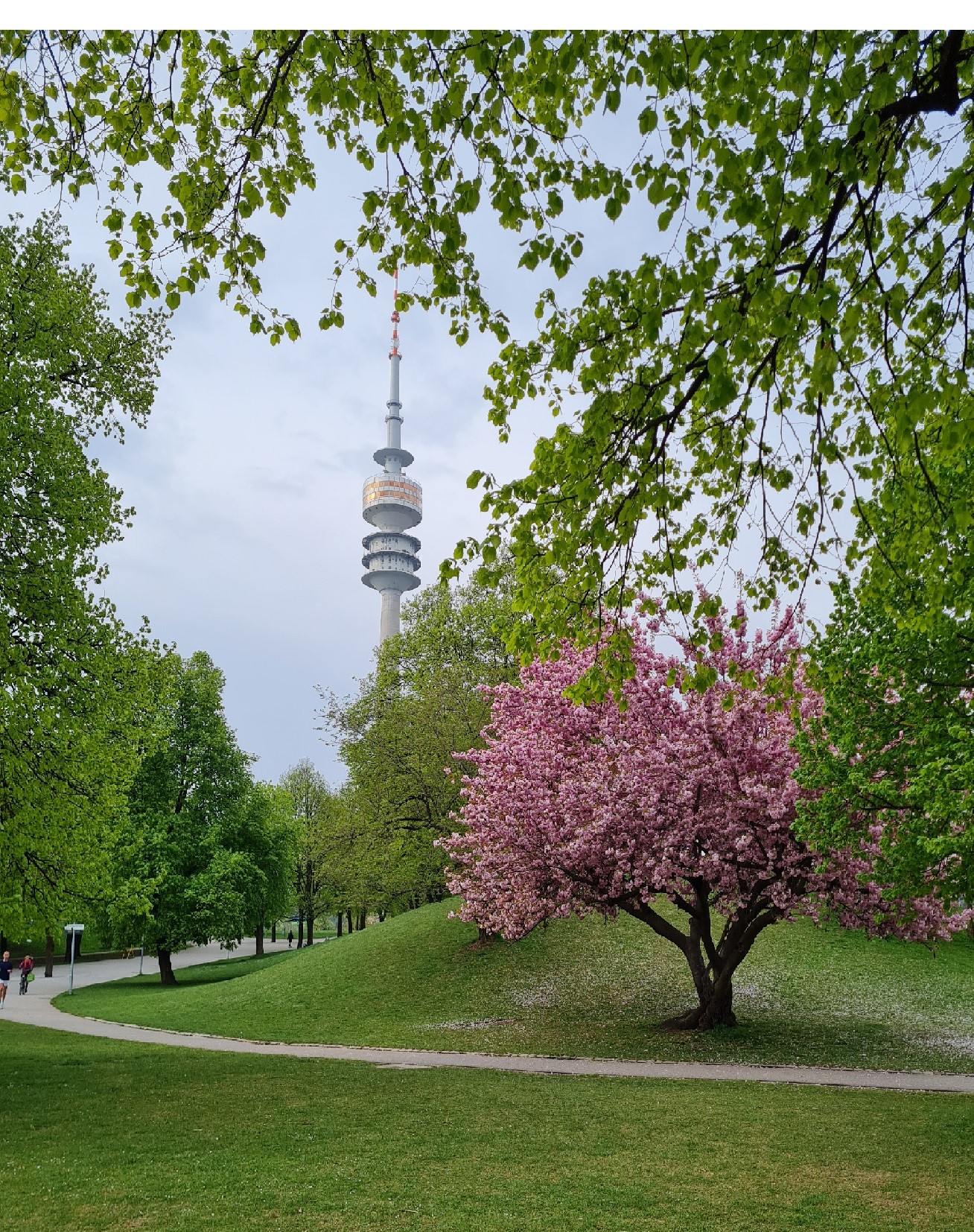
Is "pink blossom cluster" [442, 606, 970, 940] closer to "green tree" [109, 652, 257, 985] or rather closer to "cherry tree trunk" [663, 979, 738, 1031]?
"cherry tree trunk" [663, 979, 738, 1031]

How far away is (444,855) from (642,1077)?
16.0 metres

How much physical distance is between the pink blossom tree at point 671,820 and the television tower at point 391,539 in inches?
5821

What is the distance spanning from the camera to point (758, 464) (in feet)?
27.6

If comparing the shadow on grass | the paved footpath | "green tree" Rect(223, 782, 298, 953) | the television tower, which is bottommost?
the shadow on grass

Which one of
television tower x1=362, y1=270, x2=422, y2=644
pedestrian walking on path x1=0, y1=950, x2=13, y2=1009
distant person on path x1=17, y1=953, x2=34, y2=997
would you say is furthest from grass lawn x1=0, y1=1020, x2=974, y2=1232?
television tower x1=362, y1=270, x2=422, y2=644

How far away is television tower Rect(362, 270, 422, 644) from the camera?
171 metres

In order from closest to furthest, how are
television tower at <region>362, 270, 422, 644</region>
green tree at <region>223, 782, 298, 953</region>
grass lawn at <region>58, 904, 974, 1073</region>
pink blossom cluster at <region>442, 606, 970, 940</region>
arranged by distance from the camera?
pink blossom cluster at <region>442, 606, 970, 940</region>
grass lawn at <region>58, 904, 974, 1073</region>
green tree at <region>223, 782, 298, 953</region>
television tower at <region>362, 270, 422, 644</region>

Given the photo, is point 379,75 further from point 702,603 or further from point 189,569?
point 189,569

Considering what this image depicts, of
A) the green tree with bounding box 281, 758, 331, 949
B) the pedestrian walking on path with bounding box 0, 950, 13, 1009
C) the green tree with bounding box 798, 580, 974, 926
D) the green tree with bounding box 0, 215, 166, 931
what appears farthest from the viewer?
the green tree with bounding box 281, 758, 331, 949

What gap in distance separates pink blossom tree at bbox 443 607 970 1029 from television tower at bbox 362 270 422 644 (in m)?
148

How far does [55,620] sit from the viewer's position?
1603 centimetres

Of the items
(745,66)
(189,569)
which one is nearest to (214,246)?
(745,66)

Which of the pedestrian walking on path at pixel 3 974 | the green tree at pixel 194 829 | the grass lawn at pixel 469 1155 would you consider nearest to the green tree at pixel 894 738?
the grass lawn at pixel 469 1155

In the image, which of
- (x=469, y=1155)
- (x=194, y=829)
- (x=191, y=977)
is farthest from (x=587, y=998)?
(x=191, y=977)
